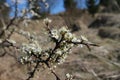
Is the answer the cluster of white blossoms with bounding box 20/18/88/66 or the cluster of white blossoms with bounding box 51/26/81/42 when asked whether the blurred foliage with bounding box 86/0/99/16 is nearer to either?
the cluster of white blossoms with bounding box 20/18/88/66

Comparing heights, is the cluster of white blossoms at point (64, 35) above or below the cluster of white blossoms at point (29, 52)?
above

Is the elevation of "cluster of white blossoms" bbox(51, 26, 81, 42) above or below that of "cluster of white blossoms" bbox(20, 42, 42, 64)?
above

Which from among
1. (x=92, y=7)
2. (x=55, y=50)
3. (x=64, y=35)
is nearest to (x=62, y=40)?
(x=64, y=35)

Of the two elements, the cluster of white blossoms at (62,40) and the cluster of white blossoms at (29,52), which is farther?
the cluster of white blossoms at (29,52)

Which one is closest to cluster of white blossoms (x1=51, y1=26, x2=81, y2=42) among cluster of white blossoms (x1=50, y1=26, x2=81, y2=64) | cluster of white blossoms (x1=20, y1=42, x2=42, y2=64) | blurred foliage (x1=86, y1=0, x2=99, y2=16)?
cluster of white blossoms (x1=50, y1=26, x2=81, y2=64)

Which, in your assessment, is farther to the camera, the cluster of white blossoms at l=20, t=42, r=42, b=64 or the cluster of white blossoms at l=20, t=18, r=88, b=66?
the cluster of white blossoms at l=20, t=42, r=42, b=64

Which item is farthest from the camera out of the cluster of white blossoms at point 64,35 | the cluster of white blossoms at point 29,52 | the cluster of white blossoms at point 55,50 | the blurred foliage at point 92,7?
the blurred foliage at point 92,7

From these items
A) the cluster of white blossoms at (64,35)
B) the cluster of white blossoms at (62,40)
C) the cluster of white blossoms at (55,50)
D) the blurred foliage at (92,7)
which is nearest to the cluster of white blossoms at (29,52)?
the cluster of white blossoms at (55,50)

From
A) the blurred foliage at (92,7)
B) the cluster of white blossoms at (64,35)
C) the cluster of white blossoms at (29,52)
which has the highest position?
the cluster of white blossoms at (64,35)

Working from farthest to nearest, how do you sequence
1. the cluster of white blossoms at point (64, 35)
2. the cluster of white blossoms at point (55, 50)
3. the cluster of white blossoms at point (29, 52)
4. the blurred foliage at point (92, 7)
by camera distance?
the blurred foliage at point (92, 7) → the cluster of white blossoms at point (29, 52) → the cluster of white blossoms at point (55, 50) → the cluster of white blossoms at point (64, 35)

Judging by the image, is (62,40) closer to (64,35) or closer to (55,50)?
(64,35)

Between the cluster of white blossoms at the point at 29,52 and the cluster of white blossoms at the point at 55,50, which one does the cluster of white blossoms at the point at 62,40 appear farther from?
the cluster of white blossoms at the point at 29,52

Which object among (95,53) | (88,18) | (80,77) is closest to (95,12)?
(88,18)
